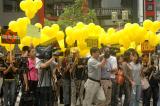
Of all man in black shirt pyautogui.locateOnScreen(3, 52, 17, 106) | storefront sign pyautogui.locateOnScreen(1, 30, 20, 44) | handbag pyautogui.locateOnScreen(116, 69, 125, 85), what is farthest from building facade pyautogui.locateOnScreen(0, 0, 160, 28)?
handbag pyautogui.locateOnScreen(116, 69, 125, 85)

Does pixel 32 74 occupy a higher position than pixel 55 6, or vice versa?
pixel 55 6

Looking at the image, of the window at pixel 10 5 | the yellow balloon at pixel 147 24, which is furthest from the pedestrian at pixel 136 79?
the window at pixel 10 5

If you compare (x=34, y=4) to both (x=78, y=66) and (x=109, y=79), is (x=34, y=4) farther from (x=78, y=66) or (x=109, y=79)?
(x=109, y=79)

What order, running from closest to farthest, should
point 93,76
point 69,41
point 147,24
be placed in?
1. point 93,76
2. point 69,41
3. point 147,24

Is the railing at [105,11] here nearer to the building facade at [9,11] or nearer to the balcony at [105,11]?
the balcony at [105,11]

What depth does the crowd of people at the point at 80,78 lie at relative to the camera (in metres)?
14.0

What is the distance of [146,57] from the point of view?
51.2ft

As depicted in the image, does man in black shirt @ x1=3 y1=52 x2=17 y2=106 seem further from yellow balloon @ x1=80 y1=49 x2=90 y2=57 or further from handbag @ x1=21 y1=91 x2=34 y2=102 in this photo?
yellow balloon @ x1=80 y1=49 x2=90 y2=57

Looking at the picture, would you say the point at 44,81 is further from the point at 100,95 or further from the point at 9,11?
the point at 9,11

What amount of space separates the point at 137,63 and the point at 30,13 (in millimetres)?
4647

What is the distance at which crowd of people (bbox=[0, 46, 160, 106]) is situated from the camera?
13961mm

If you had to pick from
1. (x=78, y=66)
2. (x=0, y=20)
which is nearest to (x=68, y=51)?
(x=78, y=66)

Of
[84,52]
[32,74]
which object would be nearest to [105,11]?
[84,52]

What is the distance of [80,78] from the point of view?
54.5 feet
